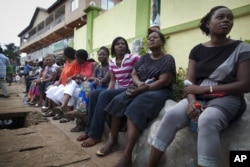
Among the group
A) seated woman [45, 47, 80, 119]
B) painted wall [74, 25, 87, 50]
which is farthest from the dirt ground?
painted wall [74, 25, 87, 50]

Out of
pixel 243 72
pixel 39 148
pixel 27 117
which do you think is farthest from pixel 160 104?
pixel 27 117

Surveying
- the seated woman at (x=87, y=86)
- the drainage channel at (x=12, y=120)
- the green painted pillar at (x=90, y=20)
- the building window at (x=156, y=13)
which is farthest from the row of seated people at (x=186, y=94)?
the green painted pillar at (x=90, y=20)

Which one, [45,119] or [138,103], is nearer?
[138,103]

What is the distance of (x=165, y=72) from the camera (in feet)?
8.86

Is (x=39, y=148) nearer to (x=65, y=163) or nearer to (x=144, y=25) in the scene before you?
(x=65, y=163)

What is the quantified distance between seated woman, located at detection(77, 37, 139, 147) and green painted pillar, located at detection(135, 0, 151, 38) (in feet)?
6.95

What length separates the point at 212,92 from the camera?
6.55 ft

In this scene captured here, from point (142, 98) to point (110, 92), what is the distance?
70cm

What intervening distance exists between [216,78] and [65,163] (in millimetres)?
1842

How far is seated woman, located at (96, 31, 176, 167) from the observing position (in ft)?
7.83

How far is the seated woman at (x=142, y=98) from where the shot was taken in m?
2.39

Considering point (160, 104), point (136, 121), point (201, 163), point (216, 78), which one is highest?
point (216, 78)

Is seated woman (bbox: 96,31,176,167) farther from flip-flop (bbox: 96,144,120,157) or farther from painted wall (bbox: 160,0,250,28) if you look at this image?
painted wall (bbox: 160,0,250,28)

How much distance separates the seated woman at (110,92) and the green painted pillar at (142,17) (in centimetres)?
212
